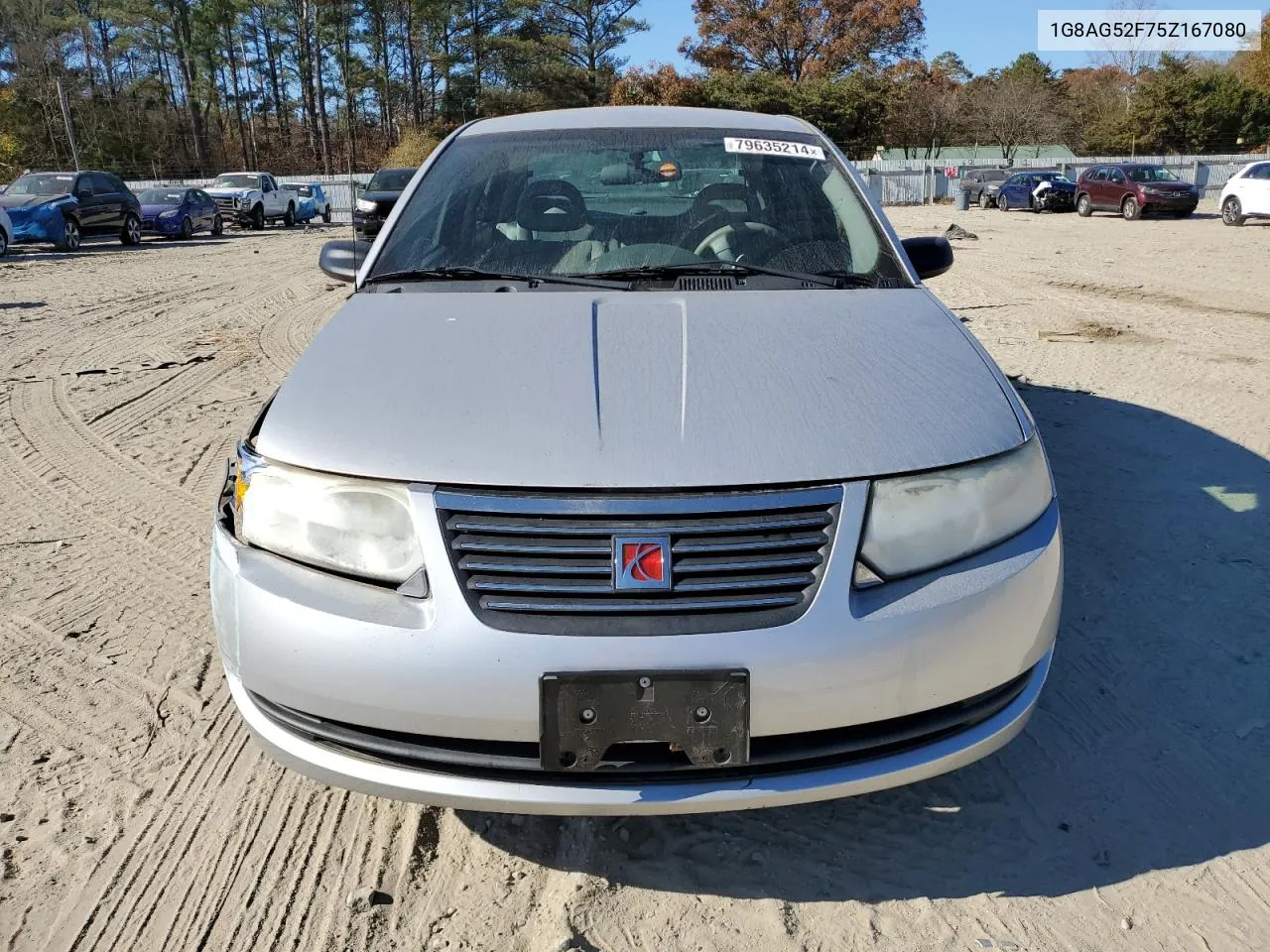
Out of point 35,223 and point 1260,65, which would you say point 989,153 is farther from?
point 35,223

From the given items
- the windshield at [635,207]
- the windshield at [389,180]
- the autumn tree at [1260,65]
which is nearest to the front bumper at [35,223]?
the windshield at [389,180]

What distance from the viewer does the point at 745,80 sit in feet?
170

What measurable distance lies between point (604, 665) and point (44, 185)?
2166 centimetres

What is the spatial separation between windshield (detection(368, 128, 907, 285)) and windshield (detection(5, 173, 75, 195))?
62.9ft

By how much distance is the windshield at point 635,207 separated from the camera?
9.82ft

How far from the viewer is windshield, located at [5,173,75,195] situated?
18.9 m

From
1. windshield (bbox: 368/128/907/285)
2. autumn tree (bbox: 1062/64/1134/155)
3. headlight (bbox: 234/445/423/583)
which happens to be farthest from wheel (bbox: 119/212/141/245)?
autumn tree (bbox: 1062/64/1134/155)

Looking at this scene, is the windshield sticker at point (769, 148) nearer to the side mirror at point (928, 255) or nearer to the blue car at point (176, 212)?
the side mirror at point (928, 255)

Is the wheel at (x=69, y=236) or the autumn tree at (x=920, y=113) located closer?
the wheel at (x=69, y=236)

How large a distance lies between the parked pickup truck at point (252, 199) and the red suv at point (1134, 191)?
74.6ft

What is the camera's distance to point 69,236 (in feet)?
61.3

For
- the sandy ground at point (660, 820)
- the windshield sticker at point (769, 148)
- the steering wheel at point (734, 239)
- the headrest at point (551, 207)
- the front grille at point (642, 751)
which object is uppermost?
the windshield sticker at point (769, 148)

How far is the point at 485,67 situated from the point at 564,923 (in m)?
56.7

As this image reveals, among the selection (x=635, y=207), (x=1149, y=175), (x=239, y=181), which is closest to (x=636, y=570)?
(x=635, y=207)
